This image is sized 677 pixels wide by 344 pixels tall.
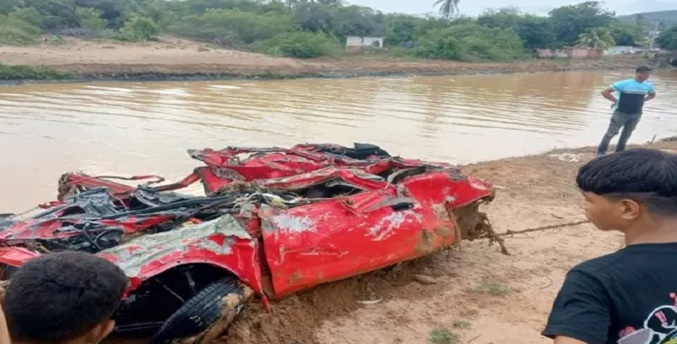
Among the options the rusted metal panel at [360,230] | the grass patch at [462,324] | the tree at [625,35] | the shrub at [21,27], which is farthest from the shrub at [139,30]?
the tree at [625,35]

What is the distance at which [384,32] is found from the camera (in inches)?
2298

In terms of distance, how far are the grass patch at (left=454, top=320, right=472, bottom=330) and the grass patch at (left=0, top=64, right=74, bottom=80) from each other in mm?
22097

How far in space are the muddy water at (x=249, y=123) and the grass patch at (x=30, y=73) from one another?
40.2 inches

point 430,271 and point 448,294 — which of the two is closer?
point 448,294

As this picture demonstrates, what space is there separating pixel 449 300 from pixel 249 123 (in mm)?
12721

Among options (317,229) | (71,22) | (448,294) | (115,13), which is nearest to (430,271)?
(448,294)

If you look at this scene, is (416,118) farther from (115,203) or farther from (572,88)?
(572,88)

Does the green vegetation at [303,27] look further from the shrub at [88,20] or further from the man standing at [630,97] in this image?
the man standing at [630,97]

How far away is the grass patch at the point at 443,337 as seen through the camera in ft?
14.0

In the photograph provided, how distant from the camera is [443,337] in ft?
14.1

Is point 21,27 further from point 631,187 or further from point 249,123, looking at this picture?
point 631,187

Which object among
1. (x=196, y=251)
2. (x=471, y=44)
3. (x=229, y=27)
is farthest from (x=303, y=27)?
(x=196, y=251)

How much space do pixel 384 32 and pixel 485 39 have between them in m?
9.41

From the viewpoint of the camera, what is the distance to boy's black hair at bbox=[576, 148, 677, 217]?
167 centimetres
